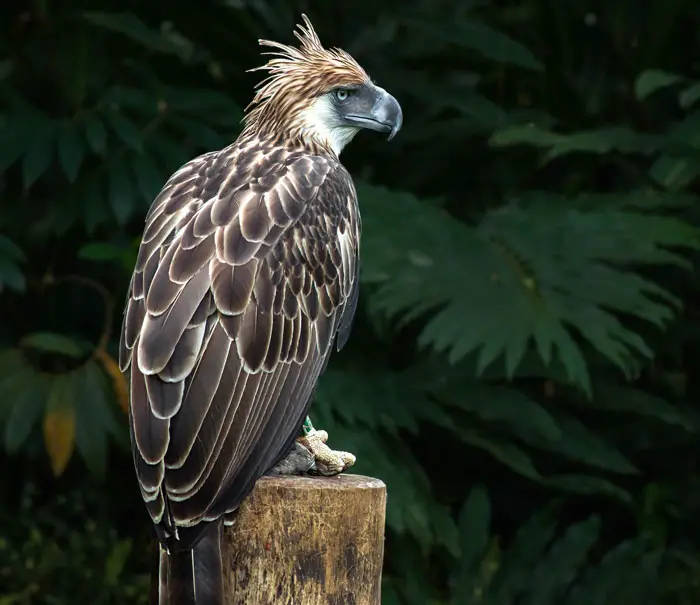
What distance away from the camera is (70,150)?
534 cm

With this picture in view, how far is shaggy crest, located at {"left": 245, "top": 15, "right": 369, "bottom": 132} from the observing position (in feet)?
14.3

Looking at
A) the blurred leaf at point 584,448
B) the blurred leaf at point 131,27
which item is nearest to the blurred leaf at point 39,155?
the blurred leaf at point 131,27

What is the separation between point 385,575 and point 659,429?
136 cm

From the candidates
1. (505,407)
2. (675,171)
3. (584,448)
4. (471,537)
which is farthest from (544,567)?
(675,171)

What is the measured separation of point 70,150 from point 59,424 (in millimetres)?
1062

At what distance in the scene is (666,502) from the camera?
5871 mm

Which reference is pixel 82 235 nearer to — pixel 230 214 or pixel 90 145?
pixel 90 145

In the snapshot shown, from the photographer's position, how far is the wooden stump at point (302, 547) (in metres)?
3.24

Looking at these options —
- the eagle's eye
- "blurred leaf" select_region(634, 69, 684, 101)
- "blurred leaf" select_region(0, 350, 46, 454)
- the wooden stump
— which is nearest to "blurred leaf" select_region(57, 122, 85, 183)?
"blurred leaf" select_region(0, 350, 46, 454)

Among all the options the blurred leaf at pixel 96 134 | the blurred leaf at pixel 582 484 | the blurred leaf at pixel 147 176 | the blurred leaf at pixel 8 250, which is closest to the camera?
the blurred leaf at pixel 8 250

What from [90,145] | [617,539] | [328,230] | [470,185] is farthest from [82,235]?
[617,539]

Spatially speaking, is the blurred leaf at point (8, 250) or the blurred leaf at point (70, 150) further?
the blurred leaf at point (70, 150)

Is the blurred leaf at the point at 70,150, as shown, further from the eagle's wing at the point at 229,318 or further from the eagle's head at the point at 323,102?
the eagle's wing at the point at 229,318

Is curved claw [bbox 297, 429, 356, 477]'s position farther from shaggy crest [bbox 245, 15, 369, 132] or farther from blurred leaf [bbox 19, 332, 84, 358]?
blurred leaf [bbox 19, 332, 84, 358]
